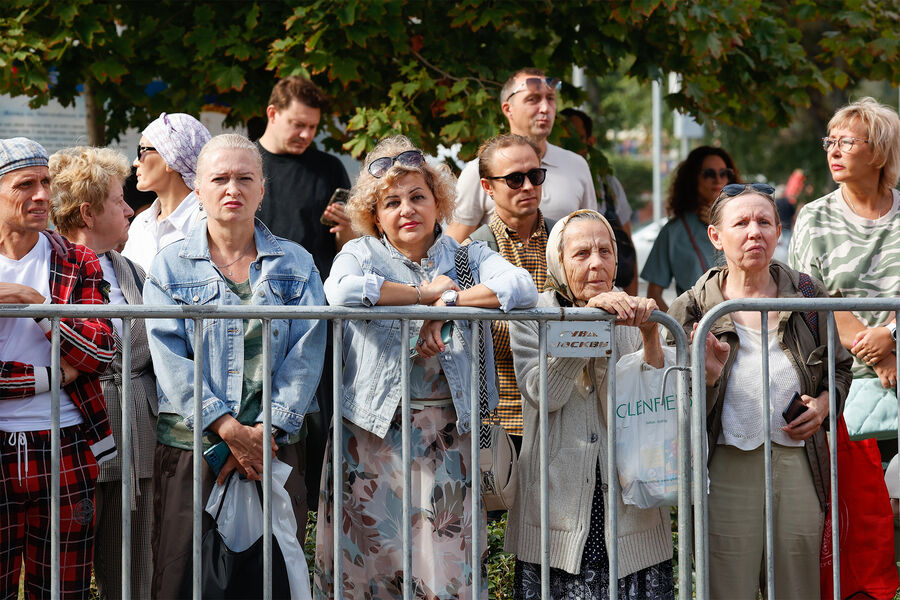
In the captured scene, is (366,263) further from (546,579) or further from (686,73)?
(686,73)

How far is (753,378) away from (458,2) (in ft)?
13.1

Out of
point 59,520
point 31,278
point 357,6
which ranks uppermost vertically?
point 357,6

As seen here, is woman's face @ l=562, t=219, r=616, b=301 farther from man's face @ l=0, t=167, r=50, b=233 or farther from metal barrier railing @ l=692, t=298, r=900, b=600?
man's face @ l=0, t=167, r=50, b=233

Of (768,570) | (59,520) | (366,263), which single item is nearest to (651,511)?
(768,570)

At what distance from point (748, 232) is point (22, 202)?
251 centimetres

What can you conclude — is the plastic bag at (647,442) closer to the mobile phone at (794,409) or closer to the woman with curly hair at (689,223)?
Answer: the mobile phone at (794,409)

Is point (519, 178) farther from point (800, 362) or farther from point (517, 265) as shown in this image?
point (800, 362)

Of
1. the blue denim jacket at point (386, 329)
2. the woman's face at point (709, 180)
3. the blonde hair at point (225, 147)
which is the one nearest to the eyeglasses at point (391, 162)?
the blue denim jacket at point (386, 329)

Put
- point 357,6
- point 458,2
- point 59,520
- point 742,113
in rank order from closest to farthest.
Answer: point 59,520, point 357,6, point 458,2, point 742,113

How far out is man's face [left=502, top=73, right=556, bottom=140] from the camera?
5.70m

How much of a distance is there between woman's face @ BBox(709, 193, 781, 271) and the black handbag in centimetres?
190

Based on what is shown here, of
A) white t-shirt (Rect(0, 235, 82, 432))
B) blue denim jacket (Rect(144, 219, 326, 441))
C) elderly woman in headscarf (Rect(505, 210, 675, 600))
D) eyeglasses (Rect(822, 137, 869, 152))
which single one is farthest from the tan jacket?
white t-shirt (Rect(0, 235, 82, 432))

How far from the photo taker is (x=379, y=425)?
3715mm

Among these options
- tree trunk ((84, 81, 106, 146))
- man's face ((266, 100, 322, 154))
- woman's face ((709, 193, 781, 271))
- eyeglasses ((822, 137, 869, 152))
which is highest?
tree trunk ((84, 81, 106, 146))
